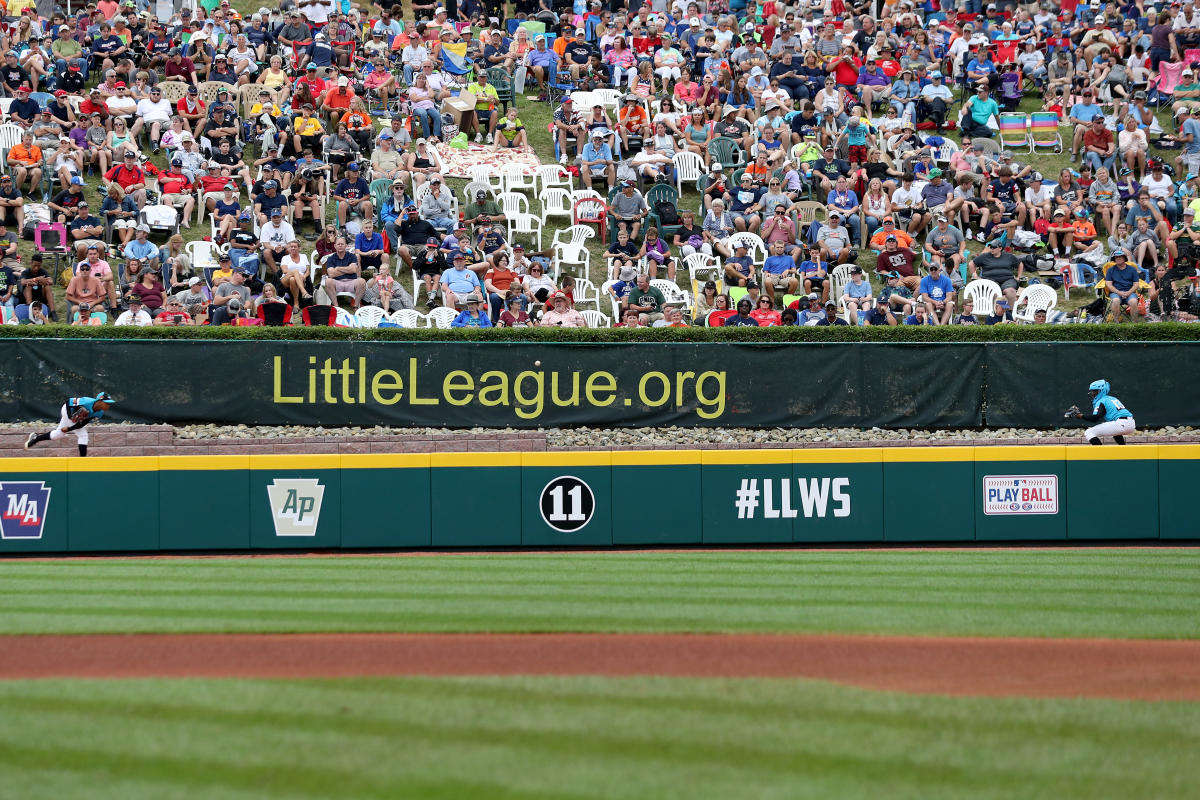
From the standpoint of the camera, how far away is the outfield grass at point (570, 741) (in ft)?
21.0

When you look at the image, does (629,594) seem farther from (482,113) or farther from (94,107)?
(94,107)

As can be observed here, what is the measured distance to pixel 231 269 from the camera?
20562mm

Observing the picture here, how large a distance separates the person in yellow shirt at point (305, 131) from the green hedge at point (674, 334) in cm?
641

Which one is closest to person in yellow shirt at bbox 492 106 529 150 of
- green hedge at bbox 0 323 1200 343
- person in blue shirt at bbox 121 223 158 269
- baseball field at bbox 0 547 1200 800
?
person in blue shirt at bbox 121 223 158 269

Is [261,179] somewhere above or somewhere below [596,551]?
above

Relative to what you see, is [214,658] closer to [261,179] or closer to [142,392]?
[142,392]

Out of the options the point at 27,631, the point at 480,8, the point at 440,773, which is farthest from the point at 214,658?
the point at 480,8

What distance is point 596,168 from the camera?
25.6 metres

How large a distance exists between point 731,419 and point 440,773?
42.0ft

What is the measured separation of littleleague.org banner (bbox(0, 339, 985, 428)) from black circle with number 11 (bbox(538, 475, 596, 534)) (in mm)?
2600

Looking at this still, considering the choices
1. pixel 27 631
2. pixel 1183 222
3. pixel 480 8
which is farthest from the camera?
pixel 480 8

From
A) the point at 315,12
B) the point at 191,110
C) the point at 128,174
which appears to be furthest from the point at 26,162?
the point at 315,12

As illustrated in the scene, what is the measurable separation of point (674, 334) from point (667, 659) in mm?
10499

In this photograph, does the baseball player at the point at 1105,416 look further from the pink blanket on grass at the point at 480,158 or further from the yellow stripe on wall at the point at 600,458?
the pink blanket on grass at the point at 480,158
